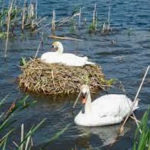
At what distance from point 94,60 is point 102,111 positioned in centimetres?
469

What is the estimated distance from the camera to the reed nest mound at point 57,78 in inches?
422

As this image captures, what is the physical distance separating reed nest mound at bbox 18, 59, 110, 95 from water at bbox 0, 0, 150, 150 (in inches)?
8.4

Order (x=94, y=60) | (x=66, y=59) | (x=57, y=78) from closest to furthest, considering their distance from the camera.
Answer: (x=57, y=78) → (x=66, y=59) → (x=94, y=60)

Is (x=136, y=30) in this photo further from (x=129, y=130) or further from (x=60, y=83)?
(x=129, y=130)

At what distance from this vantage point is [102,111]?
921cm

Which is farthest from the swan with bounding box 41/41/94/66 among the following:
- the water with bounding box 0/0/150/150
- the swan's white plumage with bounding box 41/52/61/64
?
the water with bounding box 0/0/150/150

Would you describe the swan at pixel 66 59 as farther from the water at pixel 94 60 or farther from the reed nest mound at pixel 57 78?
the water at pixel 94 60

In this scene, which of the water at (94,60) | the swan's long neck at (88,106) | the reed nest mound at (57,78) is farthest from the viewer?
the reed nest mound at (57,78)

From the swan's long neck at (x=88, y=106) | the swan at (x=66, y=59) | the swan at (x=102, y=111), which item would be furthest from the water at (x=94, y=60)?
the swan at (x=66, y=59)

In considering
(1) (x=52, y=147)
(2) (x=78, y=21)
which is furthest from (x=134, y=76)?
(2) (x=78, y=21)

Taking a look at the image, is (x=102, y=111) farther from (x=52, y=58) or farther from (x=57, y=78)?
(x=52, y=58)

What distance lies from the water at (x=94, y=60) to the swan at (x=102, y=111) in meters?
0.12

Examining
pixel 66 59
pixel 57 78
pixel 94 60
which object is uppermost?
pixel 66 59

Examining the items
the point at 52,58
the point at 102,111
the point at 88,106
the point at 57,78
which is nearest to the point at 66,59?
the point at 52,58
